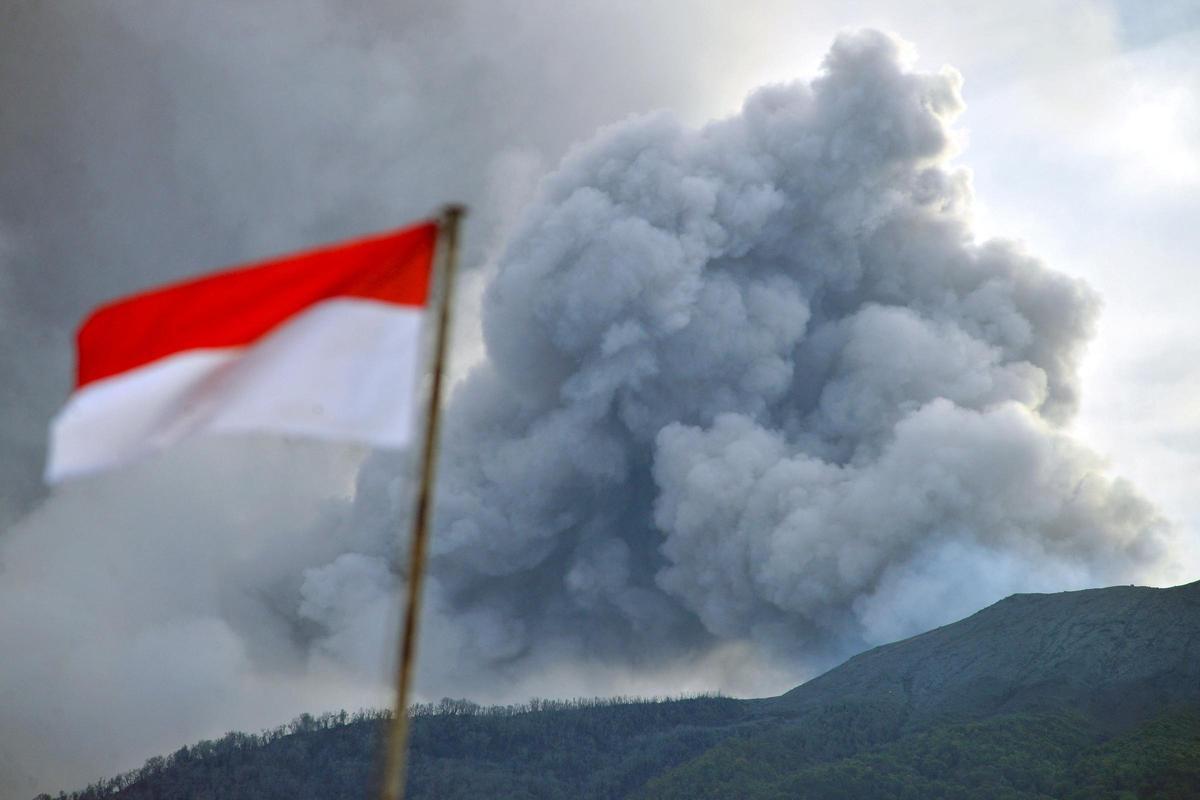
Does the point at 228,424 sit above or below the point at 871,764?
below

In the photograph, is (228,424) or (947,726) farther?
(947,726)

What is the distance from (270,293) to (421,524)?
2.67m

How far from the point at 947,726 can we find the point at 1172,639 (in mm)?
42446

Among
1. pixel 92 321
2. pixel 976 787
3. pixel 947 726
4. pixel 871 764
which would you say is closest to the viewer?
pixel 92 321

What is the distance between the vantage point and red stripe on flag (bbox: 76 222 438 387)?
9.98 meters

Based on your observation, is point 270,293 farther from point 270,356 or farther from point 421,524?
point 421,524

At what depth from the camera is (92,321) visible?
10867 millimetres

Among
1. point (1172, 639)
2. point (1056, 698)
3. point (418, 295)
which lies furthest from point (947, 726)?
point (418, 295)

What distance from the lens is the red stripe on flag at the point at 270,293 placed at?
32.7ft

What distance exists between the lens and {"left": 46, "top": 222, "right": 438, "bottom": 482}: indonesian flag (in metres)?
9.67

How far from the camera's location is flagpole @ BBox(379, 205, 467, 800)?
8422mm

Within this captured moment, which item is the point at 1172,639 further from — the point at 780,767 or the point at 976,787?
the point at 780,767

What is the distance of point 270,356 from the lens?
998cm

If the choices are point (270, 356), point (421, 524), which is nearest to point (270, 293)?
point (270, 356)
